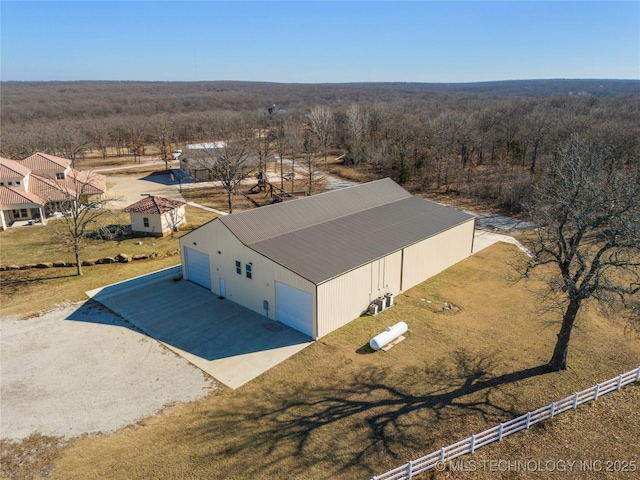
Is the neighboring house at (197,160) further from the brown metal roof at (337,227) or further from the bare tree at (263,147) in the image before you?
the brown metal roof at (337,227)

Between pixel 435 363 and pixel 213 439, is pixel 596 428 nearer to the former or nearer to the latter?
pixel 435 363

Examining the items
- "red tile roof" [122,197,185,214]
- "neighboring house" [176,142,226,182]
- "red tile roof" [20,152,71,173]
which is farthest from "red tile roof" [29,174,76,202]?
"neighboring house" [176,142,226,182]

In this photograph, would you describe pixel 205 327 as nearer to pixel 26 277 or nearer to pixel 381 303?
pixel 381 303

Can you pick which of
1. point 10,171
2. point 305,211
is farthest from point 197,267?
point 10,171

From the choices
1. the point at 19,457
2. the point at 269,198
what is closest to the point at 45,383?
the point at 19,457

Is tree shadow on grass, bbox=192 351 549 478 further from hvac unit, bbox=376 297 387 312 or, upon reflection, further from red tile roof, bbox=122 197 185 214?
red tile roof, bbox=122 197 185 214

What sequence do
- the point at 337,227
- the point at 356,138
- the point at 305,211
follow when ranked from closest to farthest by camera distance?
1. the point at 337,227
2. the point at 305,211
3. the point at 356,138
